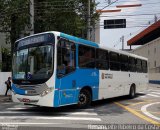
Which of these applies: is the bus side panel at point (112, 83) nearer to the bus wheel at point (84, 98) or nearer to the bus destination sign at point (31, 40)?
the bus wheel at point (84, 98)

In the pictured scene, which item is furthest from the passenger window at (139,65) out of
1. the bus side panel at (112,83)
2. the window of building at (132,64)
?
the bus side panel at (112,83)

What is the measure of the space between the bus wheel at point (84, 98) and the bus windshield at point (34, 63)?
93.6 inches

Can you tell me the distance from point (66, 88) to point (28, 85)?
60.2 inches

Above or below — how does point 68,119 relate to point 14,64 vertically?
below

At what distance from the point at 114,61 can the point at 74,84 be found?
14.4ft

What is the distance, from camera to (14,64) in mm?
13414

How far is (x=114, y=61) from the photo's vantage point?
1684 cm

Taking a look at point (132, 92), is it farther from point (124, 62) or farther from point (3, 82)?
point (3, 82)

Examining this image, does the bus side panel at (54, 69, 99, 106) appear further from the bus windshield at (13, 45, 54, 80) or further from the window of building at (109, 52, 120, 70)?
the window of building at (109, 52, 120, 70)

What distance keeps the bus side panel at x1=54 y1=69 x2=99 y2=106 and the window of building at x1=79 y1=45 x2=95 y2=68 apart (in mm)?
265

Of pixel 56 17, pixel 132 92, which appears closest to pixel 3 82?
pixel 56 17

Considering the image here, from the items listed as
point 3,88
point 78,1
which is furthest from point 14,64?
point 78,1

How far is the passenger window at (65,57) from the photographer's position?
40.1 ft

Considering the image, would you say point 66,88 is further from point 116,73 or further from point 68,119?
point 116,73
